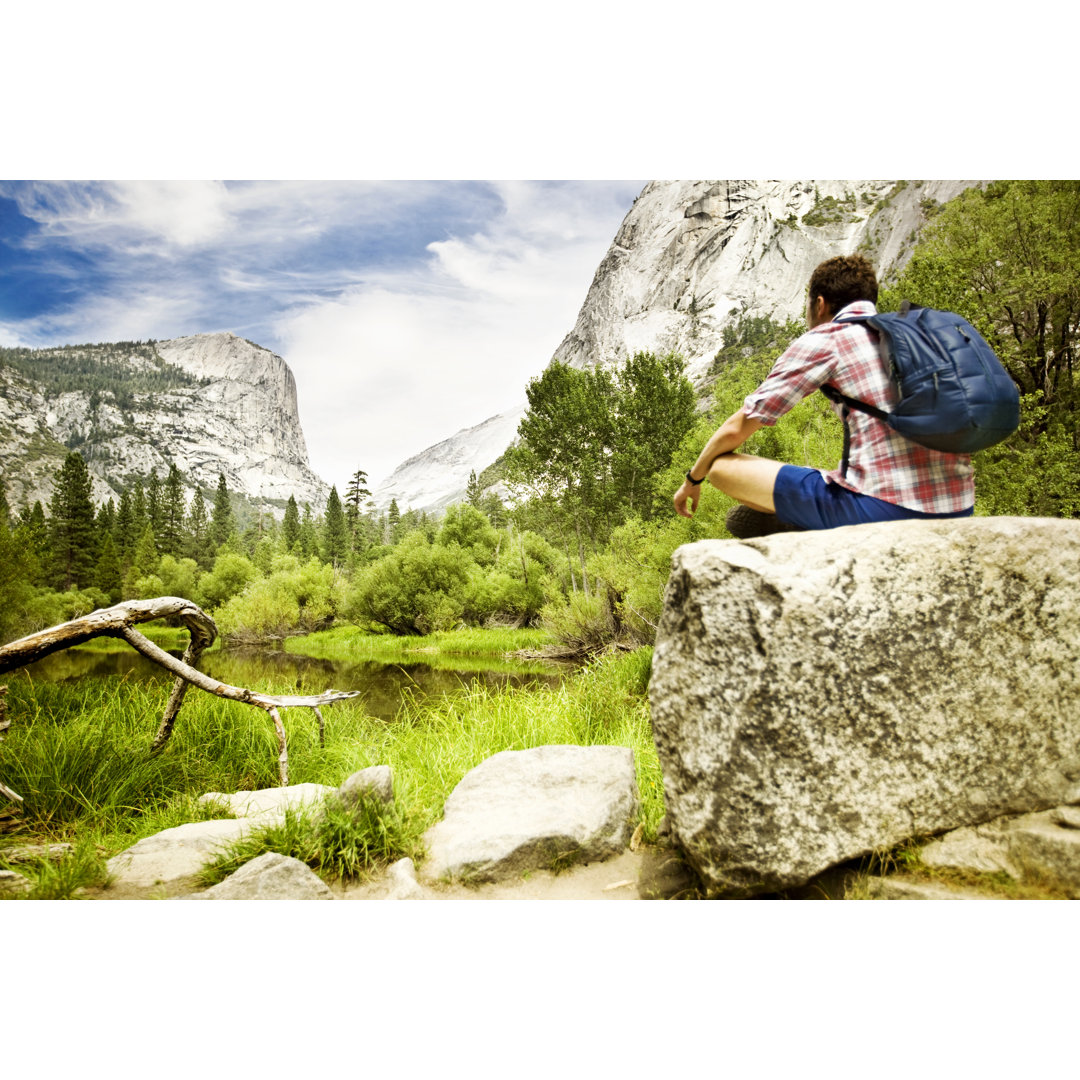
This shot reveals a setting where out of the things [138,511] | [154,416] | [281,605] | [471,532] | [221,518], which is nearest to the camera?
[154,416]

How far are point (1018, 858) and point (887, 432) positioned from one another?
1.35 metres

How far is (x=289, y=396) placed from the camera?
771 cm

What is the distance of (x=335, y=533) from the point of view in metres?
44.8

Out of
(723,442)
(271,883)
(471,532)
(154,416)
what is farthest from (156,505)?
(471,532)

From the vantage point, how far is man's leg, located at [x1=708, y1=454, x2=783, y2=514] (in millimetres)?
2160

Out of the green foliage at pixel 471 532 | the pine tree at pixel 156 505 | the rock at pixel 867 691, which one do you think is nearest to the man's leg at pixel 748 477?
the rock at pixel 867 691

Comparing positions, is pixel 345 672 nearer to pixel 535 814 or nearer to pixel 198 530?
pixel 198 530

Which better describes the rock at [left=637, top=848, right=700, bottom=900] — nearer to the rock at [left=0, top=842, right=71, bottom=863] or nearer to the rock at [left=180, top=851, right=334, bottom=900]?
the rock at [left=180, top=851, right=334, bottom=900]

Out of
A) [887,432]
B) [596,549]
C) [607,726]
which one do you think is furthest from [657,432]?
[887,432]

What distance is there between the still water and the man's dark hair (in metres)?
7.39

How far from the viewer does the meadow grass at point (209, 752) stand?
8.76 feet

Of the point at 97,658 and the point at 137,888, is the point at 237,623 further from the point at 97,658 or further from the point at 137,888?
the point at 137,888

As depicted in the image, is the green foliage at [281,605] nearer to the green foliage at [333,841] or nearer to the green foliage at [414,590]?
the green foliage at [414,590]

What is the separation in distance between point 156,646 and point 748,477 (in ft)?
9.71
